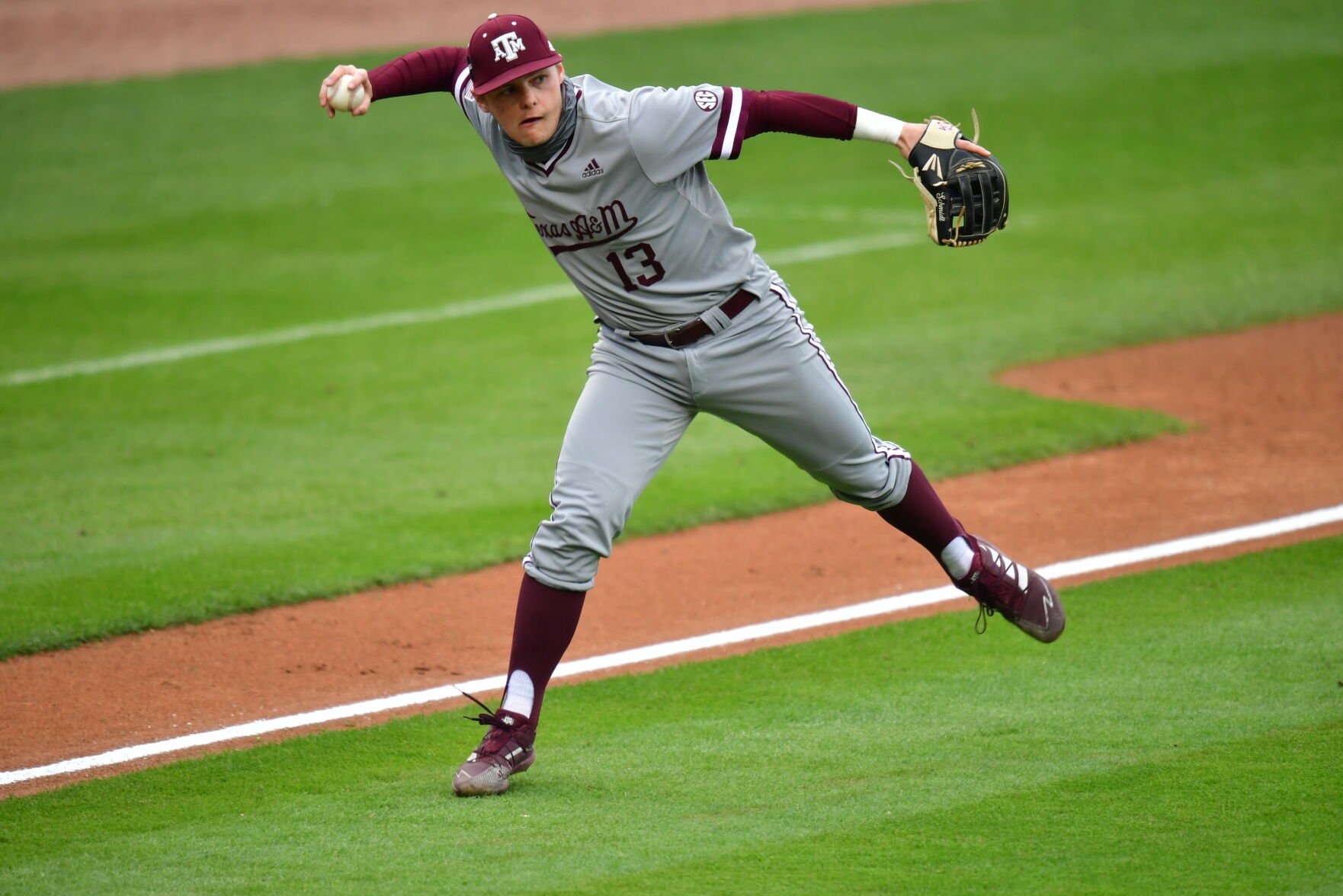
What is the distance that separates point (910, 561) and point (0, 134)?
46.4 ft

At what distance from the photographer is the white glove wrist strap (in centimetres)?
468

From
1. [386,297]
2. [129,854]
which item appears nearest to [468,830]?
[129,854]

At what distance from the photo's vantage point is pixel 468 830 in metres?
4.29

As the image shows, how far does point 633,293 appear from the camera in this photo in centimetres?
484

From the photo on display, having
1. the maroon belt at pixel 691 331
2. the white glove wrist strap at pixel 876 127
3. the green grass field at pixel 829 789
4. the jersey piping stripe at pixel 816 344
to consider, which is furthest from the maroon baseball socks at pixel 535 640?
the white glove wrist strap at pixel 876 127

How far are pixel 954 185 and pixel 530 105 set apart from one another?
1.22 m

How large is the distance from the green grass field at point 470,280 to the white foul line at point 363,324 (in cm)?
14

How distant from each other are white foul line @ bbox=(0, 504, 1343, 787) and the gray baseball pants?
1.11 meters

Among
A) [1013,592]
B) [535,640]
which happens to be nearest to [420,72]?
[535,640]

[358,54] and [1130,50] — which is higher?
[358,54]

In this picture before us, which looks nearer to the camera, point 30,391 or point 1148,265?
point 30,391

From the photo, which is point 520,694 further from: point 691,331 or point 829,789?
point 691,331

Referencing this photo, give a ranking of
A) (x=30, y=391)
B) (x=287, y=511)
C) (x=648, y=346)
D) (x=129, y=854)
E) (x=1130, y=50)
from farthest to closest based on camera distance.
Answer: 1. (x=1130, y=50)
2. (x=30, y=391)
3. (x=287, y=511)
4. (x=648, y=346)
5. (x=129, y=854)

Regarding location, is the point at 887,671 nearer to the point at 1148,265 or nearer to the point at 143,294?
the point at 1148,265
